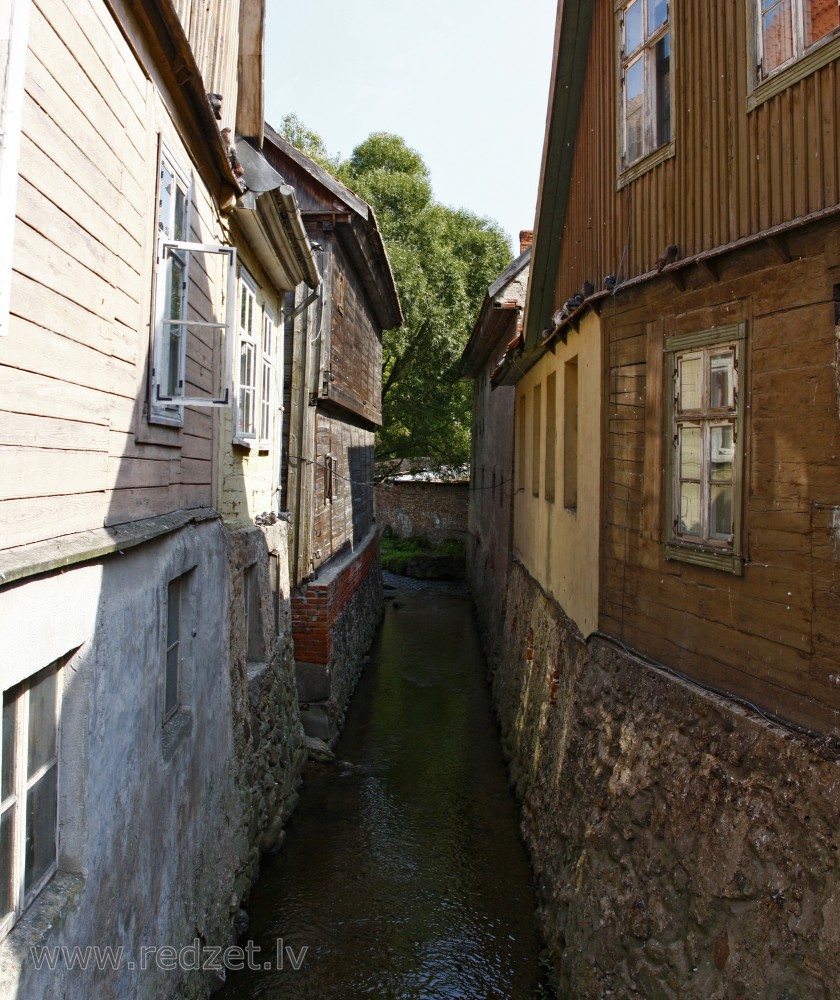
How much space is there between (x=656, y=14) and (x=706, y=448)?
126 inches

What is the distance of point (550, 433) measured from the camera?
31.7 ft

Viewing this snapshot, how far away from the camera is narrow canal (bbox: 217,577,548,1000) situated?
568cm

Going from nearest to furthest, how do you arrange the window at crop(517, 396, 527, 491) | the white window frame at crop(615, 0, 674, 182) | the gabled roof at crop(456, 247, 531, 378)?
the white window frame at crop(615, 0, 674, 182), the window at crop(517, 396, 527, 491), the gabled roof at crop(456, 247, 531, 378)

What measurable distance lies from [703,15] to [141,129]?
11.3 feet

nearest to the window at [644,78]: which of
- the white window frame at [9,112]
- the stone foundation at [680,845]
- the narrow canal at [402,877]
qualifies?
the stone foundation at [680,845]

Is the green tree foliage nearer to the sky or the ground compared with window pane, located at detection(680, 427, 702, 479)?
nearer to the sky

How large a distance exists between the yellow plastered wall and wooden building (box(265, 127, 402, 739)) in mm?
2762

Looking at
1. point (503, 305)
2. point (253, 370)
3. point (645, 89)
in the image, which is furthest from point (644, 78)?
point (503, 305)

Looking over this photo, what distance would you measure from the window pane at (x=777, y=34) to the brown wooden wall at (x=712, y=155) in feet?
0.37

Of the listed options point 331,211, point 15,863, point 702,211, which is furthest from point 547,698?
point 331,211

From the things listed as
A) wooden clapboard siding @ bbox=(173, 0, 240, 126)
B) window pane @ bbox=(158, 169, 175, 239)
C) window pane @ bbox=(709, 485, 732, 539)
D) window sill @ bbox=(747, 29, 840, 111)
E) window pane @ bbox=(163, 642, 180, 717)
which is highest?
wooden clapboard siding @ bbox=(173, 0, 240, 126)

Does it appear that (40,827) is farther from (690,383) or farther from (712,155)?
(712,155)

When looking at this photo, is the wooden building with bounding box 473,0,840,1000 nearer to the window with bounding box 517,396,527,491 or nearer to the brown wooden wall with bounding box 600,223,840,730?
the brown wooden wall with bounding box 600,223,840,730

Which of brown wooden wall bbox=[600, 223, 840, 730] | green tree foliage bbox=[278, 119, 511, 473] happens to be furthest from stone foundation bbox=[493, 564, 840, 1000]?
green tree foliage bbox=[278, 119, 511, 473]
